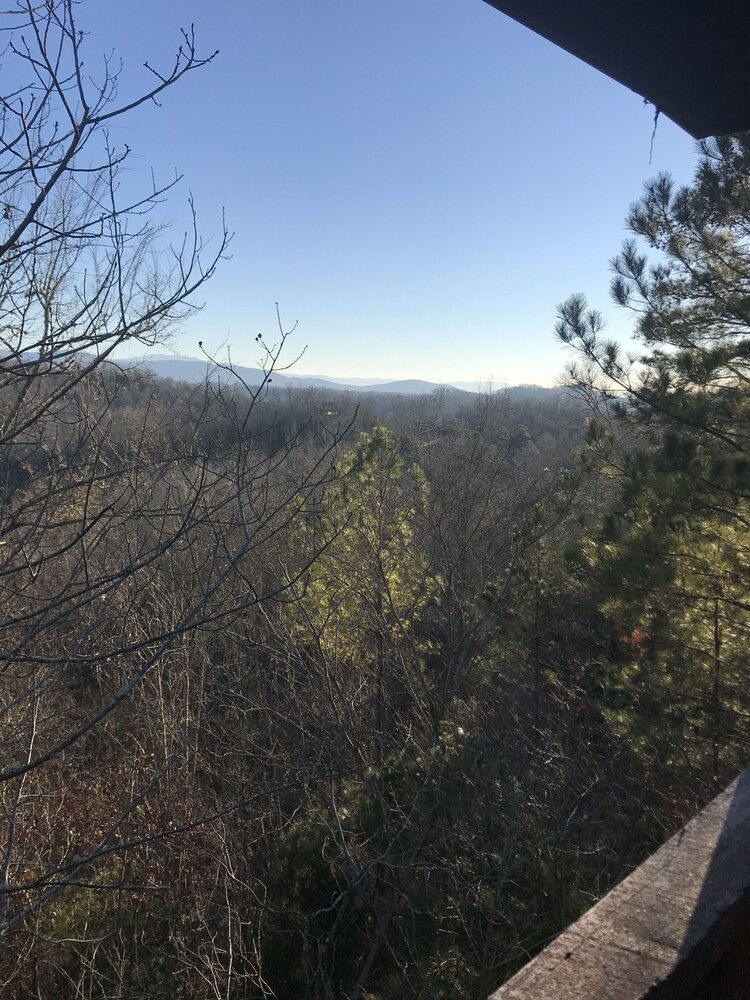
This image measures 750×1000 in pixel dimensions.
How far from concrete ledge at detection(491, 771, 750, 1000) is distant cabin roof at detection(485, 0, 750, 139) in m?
1.08

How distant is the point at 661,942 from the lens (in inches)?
27.7

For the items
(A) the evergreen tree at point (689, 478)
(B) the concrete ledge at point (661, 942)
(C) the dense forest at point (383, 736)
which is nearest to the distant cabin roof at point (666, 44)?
(B) the concrete ledge at point (661, 942)

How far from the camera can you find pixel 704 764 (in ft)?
23.2

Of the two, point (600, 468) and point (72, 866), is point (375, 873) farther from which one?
point (600, 468)

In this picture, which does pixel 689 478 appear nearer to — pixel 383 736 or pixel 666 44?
pixel 383 736

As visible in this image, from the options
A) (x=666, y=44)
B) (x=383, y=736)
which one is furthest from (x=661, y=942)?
(x=383, y=736)

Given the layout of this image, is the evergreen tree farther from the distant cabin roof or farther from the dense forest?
the distant cabin roof

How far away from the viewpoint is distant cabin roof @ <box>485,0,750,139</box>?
0.91 metres

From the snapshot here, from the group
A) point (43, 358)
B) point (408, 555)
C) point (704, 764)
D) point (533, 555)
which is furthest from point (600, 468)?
point (43, 358)

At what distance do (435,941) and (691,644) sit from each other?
12.3 feet

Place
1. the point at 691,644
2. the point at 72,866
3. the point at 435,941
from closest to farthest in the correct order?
the point at 72,866 < the point at 435,941 < the point at 691,644

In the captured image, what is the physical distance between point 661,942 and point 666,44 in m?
1.15

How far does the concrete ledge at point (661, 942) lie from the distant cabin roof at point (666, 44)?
1.08 metres

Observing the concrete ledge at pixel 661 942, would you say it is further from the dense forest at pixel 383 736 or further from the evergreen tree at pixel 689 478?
the evergreen tree at pixel 689 478
